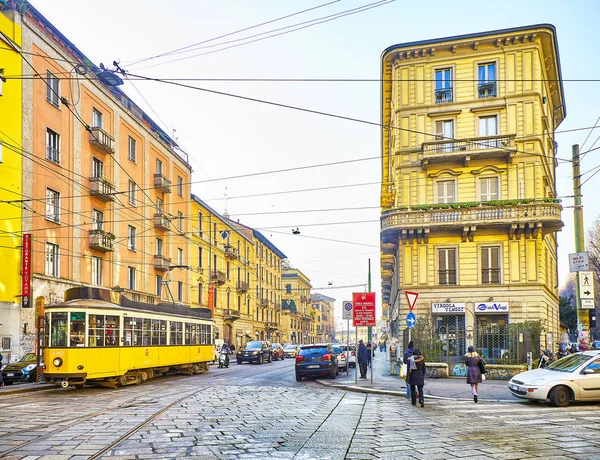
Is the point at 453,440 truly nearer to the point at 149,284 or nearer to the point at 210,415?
the point at 210,415

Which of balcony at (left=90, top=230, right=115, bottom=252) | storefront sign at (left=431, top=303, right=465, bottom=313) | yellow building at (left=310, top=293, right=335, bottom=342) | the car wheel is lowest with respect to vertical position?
yellow building at (left=310, top=293, right=335, bottom=342)

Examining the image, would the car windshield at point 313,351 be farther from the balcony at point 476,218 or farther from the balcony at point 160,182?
the balcony at point 160,182

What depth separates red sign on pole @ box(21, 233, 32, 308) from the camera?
26.5 metres

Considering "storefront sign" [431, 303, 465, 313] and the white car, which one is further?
"storefront sign" [431, 303, 465, 313]

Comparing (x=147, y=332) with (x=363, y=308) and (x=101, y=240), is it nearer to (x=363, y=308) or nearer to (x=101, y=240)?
(x=363, y=308)

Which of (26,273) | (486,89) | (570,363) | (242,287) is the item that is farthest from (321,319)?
(570,363)

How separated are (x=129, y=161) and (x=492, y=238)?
2261 cm

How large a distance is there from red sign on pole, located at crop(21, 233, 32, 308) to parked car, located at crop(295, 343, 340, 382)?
38.6 feet

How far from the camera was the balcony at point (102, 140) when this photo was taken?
3353cm

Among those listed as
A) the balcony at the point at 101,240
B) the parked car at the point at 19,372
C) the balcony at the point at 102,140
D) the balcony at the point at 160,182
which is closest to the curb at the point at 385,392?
the parked car at the point at 19,372

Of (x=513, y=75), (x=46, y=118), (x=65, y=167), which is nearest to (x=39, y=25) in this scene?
(x=46, y=118)

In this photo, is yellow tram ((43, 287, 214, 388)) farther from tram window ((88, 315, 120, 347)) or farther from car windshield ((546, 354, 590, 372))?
car windshield ((546, 354, 590, 372))

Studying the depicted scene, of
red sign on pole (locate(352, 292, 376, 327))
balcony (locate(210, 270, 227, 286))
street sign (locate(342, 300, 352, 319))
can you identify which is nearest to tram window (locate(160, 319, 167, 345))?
street sign (locate(342, 300, 352, 319))

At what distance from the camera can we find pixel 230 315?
59.4 m
